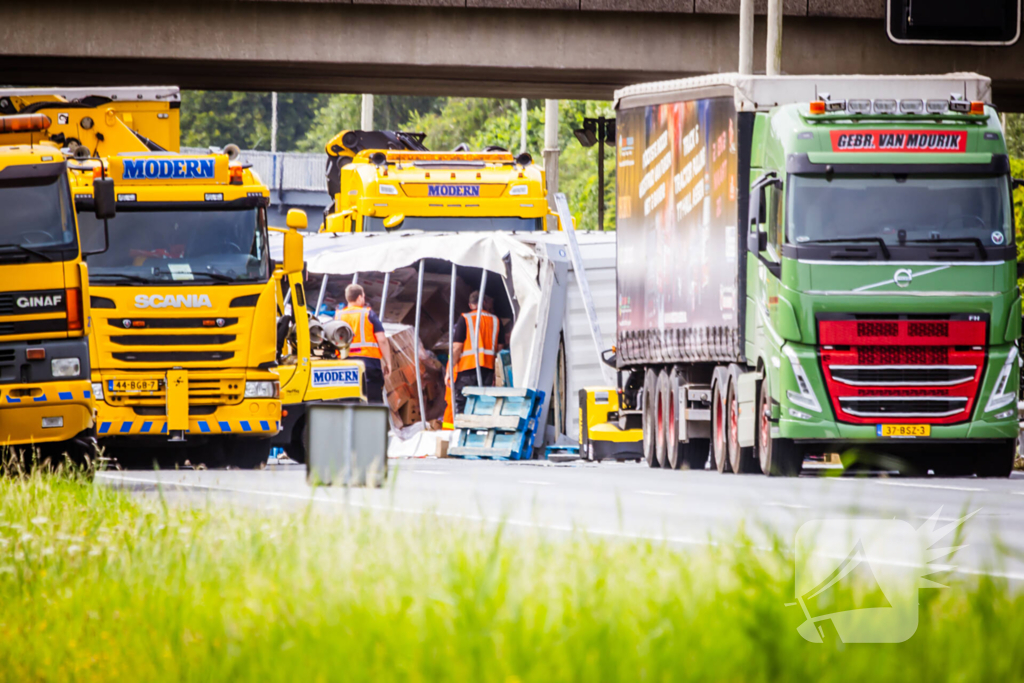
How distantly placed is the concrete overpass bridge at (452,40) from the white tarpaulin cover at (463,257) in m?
2.68

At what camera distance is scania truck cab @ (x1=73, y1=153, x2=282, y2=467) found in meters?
19.7

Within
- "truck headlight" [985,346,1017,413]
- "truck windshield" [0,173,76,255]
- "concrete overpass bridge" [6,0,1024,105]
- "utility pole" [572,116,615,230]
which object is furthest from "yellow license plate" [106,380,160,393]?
"utility pole" [572,116,615,230]

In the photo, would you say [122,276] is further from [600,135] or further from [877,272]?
[600,135]

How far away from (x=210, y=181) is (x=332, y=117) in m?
90.5

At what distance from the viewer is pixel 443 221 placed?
30.6m

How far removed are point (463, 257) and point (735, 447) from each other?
378 inches

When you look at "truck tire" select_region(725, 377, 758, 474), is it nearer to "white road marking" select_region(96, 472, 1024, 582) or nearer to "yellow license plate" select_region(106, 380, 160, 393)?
"white road marking" select_region(96, 472, 1024, 582)

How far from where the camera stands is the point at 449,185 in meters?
30.6

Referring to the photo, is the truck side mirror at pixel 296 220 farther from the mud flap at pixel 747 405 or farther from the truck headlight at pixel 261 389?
the mud flap at pixel 747 405

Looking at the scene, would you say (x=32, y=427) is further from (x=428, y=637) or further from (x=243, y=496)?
(x=428, y=637)

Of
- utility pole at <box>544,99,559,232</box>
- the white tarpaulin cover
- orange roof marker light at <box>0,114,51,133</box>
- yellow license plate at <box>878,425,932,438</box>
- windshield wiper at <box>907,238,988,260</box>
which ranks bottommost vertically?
yellow license plate at <box>878,425,932,438</box>

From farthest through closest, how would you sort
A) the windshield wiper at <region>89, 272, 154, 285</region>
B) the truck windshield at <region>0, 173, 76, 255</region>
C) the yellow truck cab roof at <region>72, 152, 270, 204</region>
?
the yellow truck cab roof at <region>72, 152, 270, 204</region> → the windshield wiper at <region>89, 272, 154, 285</region> → the truck windshield at <region>0, 173, 76, 255</region>

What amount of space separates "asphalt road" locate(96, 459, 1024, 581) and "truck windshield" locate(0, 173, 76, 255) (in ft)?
7.35

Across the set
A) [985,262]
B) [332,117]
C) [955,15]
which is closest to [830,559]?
[955,15]
